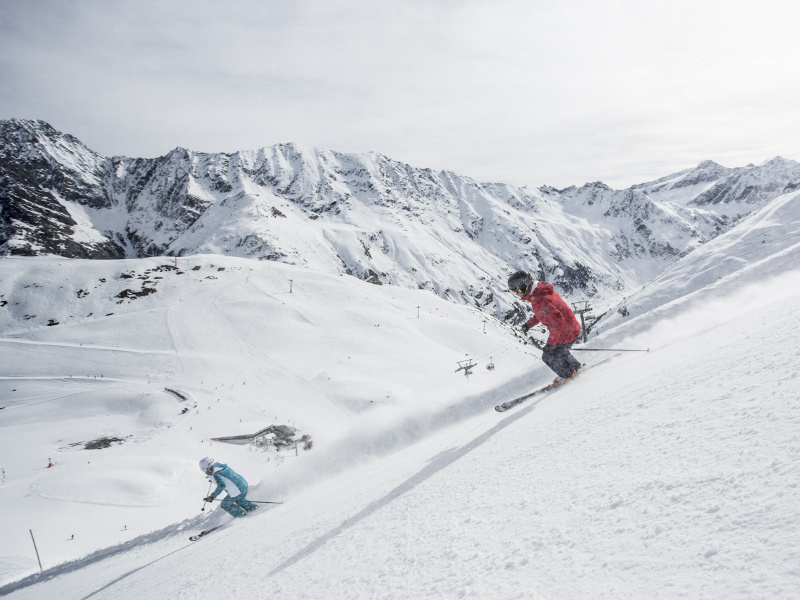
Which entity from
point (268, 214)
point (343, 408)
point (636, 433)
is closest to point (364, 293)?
point (343, 408)

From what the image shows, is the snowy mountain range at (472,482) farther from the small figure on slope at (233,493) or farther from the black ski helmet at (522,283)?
the black ski helmet at (522,283)

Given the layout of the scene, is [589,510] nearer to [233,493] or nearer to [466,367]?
[233,493]

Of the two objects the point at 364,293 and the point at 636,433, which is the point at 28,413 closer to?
the point at 364,293

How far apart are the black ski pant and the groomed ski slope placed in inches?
74.3

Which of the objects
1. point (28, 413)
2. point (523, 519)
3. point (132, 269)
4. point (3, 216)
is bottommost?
point (523, 519)

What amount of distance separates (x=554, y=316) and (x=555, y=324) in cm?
16

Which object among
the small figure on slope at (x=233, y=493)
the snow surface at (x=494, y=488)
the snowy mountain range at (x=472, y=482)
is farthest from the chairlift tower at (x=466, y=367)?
the small figure on slope at (x=233, y=493)

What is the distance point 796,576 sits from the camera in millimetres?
1450

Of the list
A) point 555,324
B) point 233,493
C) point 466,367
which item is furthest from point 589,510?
point 466,367

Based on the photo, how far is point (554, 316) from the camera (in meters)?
8.24

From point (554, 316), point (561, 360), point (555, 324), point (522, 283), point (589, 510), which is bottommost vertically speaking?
point (589, 510)

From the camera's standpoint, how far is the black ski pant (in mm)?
8297

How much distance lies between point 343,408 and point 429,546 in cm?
3080

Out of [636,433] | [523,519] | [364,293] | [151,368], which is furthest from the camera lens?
[364,293]
